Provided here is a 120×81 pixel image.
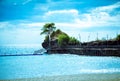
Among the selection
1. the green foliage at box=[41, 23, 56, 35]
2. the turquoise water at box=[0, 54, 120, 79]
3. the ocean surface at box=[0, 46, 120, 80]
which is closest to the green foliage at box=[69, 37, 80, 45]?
the green foliage at box=[41, 23, 56, 35]

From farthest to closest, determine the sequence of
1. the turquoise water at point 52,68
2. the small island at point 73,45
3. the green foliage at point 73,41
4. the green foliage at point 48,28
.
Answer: the green foliage at point 73,41 < the green foliage at point 48,28 < the small island at point 73,45 < the turquoise water at point 52,68

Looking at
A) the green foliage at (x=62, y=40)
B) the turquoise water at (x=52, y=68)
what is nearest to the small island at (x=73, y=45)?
the green foliage at (x=62, y=40)

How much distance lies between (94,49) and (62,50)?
12.0 ft

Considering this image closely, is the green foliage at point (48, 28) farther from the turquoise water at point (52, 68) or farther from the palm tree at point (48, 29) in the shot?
the turquoise water at point (52, 68)

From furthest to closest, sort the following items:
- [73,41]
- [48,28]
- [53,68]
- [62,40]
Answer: [73,41]
[62,40]
[48,28]
[53,68]

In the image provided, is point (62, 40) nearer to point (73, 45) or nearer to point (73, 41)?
point (73, 45)

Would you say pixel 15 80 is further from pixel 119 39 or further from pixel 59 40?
pixel 59 40

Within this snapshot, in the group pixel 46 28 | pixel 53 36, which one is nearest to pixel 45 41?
pixel 53 36

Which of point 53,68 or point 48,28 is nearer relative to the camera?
point 53,68

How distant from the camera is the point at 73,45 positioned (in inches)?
805

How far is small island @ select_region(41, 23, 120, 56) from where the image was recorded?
16.2 m

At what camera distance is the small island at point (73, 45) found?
16222 millimetres

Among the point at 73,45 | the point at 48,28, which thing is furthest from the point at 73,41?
the point at 48,28

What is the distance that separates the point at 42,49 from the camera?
21.5 m
